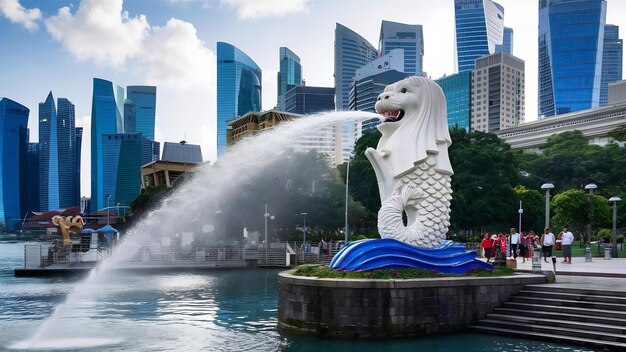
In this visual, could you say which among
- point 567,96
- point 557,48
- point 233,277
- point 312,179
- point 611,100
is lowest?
point 233,277

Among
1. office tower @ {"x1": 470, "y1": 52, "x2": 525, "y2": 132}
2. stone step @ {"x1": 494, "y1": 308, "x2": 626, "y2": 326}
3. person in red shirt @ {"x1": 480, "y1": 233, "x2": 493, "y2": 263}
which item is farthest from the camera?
office tower @ {"x1": 470, "y1": 52, "x2": 525, "y2": 132}

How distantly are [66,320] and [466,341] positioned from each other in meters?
12.1

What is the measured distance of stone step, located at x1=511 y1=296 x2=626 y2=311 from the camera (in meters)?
16.5

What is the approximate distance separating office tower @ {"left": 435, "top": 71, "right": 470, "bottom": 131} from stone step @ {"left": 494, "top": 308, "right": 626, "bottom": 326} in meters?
176

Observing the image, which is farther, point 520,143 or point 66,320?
point 520,143

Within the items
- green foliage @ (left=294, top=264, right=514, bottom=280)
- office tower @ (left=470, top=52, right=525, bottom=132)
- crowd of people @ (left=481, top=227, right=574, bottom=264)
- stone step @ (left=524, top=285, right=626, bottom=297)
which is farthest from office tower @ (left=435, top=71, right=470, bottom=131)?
green foliage @ (left=294, top=264, right=514, bottom=280)

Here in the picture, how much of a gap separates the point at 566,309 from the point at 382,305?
4848 mm

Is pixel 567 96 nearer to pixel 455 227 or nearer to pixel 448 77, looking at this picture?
pixel 448 77

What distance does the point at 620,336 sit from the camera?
14.9 metres

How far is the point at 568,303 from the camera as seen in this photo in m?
17.3

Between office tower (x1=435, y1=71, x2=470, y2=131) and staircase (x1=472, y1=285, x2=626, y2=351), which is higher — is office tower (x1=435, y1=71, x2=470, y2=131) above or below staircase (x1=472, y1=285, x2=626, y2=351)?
above

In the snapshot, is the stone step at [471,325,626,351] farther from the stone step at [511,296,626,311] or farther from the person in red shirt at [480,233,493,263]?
the person in red shirt at [480,233,493,263]

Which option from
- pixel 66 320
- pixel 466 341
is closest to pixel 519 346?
pixel 466 341

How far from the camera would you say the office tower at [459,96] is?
190625 mm
